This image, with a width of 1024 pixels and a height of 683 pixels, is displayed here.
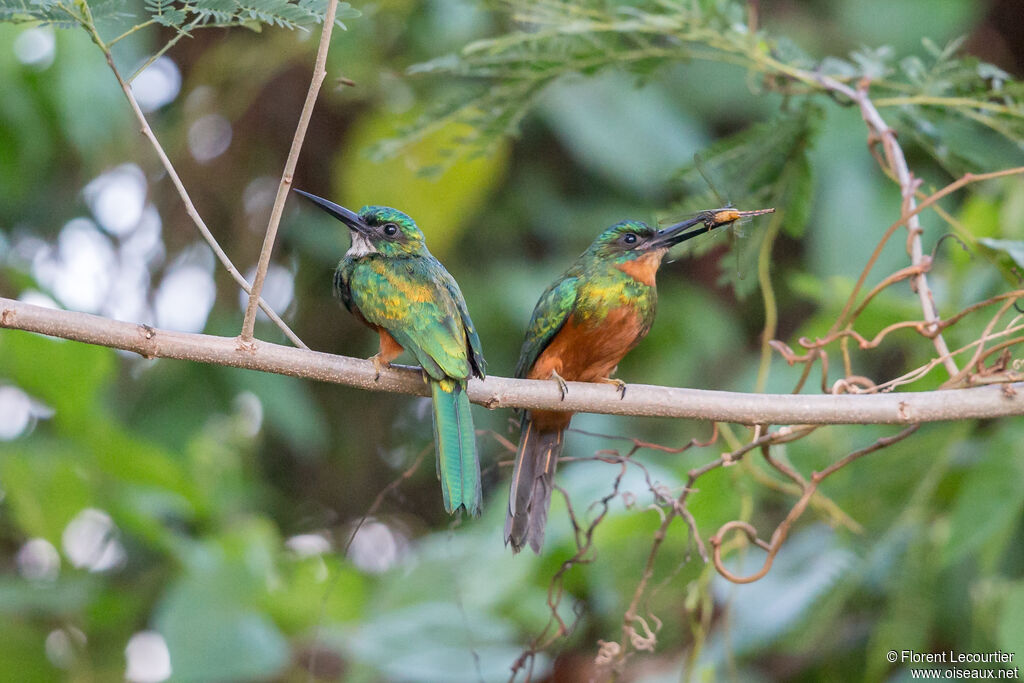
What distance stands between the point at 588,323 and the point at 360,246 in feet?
1.56

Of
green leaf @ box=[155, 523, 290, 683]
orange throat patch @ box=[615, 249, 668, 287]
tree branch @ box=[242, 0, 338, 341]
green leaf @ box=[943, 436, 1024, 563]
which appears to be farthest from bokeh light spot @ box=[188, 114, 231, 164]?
green leaf @ box=[943, 436, 1024, 563]

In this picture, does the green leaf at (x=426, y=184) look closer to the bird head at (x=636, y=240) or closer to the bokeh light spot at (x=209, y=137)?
the bokeh light spot at (x=209, y=137)

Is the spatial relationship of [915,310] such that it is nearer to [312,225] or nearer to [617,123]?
[617,123]

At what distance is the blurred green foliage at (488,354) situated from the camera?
214 cm

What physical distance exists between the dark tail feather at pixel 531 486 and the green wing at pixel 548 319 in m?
0.17

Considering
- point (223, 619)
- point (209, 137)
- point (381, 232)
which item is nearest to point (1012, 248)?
point (381, 232)

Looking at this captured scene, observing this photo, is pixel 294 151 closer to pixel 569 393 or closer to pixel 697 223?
pixel 569 393

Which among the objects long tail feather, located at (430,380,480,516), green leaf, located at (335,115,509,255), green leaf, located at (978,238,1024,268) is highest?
green leaf, located at (335,115,509,255)

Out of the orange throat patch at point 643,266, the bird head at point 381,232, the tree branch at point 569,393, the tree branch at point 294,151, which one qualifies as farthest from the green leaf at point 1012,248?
the tree branch at point 294,151

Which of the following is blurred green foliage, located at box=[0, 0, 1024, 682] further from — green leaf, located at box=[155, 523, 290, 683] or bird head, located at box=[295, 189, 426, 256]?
bird head, located at box=[295, 189, 426, 256]

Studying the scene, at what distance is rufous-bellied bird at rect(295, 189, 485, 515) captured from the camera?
4.98 ft

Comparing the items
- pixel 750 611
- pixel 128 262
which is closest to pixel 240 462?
pixel 128 262

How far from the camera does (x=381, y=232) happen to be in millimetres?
2006

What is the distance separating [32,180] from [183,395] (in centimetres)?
95
